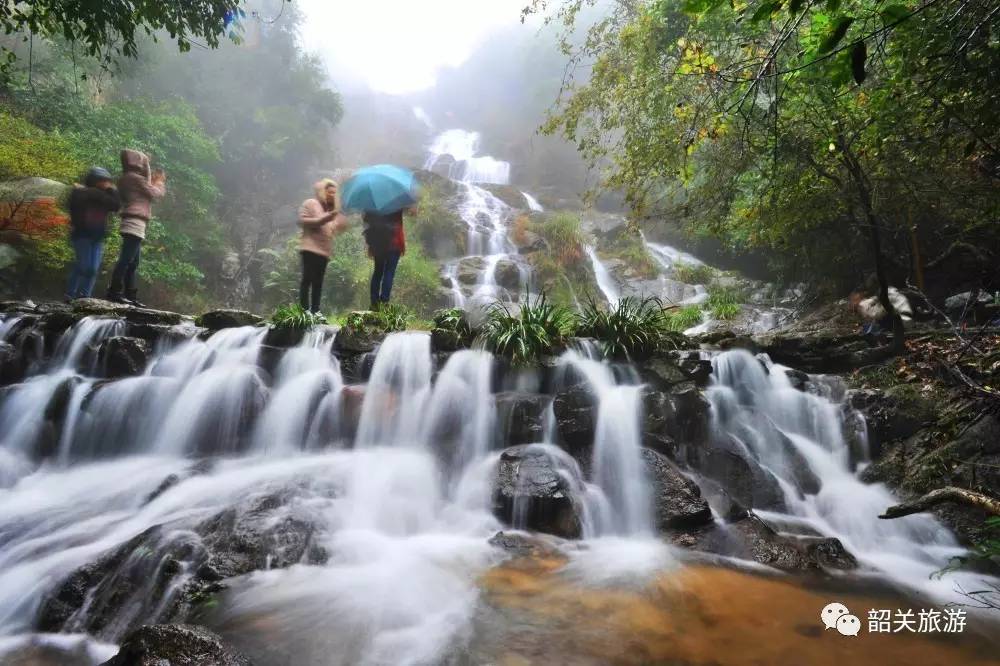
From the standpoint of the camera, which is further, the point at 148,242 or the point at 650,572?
the point at 148,242

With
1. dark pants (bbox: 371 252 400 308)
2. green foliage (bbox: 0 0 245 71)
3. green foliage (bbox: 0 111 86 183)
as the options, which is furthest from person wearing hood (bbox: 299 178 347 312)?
green foliage (bbox: 0 111 86 183)

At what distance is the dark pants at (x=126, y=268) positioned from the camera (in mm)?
6797

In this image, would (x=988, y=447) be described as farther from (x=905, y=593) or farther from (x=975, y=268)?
(x=975, y=268)

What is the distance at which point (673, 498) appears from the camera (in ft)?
13.9

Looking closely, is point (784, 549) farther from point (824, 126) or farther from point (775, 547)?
point (824, 126)

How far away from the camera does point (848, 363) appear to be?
627 centimetres

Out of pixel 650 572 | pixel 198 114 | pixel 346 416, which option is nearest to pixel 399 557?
pixel 650 572

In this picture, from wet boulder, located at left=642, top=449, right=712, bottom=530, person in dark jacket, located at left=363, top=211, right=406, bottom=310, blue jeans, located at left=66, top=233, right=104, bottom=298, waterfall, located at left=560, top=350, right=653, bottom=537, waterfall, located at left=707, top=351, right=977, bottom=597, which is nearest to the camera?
waterfall, located at left=707, top=351, right=977, bottom=597

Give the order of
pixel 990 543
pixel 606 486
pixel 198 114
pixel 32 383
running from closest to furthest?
1. pixel 990 543
2. pixel 606 486
3. pixel 32 383
4. pixel 198 114

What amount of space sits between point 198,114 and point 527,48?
28665mm

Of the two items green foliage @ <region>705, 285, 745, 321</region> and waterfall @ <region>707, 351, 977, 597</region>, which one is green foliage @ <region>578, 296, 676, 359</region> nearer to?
waterfall @ <region>707, 351, 977, 597</region>

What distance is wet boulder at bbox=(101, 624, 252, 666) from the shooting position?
1.92 meters

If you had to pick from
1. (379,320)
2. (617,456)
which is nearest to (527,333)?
(617,456)

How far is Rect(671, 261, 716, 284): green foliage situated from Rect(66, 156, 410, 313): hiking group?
35.6 feet
